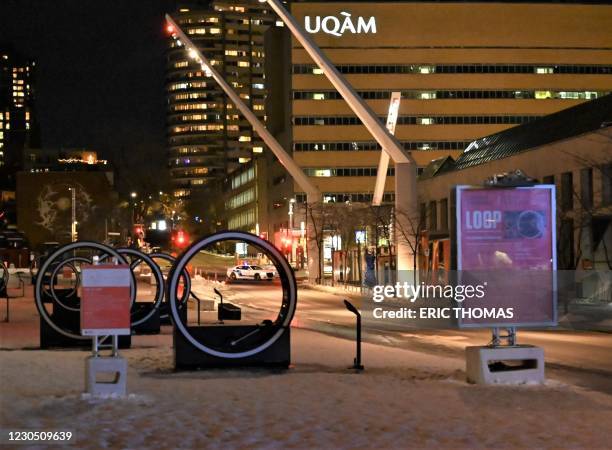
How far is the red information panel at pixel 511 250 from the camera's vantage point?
45.0ft

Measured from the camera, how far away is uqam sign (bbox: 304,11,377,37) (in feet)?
360

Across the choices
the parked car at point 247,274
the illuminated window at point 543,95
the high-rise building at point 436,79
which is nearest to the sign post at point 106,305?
the parked car at point 247,274

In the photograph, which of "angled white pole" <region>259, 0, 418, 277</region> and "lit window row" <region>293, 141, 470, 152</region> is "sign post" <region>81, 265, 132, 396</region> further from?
"lit window row" <region>293, 141, 470, 152</region>

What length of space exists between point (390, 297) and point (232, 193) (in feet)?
410

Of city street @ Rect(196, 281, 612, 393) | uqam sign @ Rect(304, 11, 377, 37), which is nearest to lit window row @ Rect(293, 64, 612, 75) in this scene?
uqam sign @ Rect(304, 11, 377, 37)

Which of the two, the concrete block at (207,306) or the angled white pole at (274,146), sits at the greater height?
the angled white pole at (274,146)

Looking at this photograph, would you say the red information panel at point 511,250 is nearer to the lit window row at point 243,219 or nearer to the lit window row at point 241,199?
the lit window row at point 243,219

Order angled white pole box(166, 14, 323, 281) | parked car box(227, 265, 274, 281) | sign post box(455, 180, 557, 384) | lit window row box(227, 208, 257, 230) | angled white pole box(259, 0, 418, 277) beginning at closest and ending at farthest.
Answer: sign post box(455, 180, 557, 384) → angled white pole box(259, 0, 418, 277) → angled white pole box(166, 14, 323, 281) → parked car box(227, 265, 274, 281) → lit window row box(227, 208, 257, 230)

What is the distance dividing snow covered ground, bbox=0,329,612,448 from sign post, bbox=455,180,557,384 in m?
0.99

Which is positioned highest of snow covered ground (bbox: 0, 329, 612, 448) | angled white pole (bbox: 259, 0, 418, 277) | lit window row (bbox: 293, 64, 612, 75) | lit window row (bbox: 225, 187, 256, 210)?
lit window row (bbox: 293, 64, 612, 75)

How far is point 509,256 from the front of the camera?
547 inches

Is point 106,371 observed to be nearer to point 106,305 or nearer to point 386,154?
point 106,305

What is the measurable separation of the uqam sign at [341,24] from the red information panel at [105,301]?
329 ft

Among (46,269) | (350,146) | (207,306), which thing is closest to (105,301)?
(46,269)
